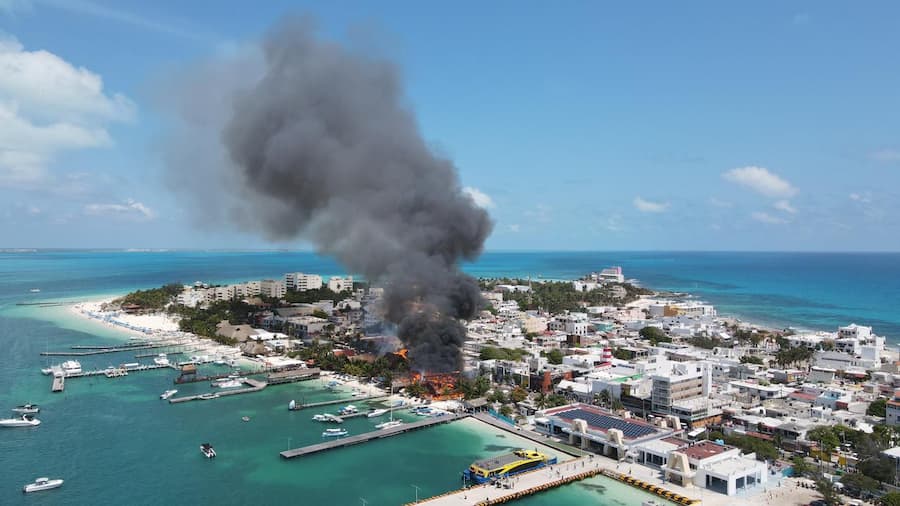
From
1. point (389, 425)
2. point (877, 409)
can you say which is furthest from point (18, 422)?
point (877, 409)

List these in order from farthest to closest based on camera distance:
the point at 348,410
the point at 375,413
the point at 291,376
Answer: the point at 291,376 → the point at 348,410 → the point at 375,413

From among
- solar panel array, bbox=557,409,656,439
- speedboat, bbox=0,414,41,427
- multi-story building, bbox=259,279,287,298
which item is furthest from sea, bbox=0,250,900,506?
multi-story building, bbox=259,279,287,298

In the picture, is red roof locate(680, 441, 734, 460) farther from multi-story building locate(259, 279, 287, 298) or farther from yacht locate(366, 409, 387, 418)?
multi-story building locate(259, 279, 287, 298)

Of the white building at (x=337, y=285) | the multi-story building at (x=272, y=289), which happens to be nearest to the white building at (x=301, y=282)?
the white building at (x=337, y=285)

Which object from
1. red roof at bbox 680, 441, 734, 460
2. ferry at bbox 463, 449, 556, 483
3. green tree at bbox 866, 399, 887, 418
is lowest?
ferry at bbox 463, 449, 556, 483

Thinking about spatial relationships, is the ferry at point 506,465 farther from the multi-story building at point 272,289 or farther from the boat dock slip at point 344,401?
the multi-story building at point 272,289

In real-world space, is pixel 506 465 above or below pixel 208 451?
above

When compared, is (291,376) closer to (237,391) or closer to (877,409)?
(237,391)

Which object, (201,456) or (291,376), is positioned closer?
(201,456)
